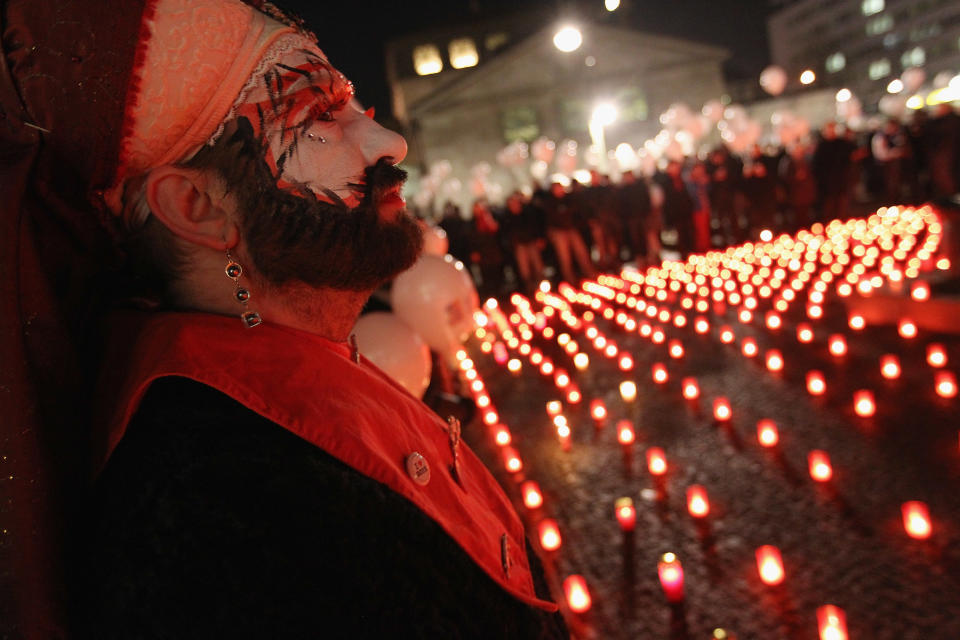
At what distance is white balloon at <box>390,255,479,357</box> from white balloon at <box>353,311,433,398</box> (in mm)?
378

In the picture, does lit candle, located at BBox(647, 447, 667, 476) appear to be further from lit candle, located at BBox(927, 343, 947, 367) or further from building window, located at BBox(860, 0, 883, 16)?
building window, located at BBox(860, 0, 883, 16)

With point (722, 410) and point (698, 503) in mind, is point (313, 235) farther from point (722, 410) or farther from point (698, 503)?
point (722, 410)

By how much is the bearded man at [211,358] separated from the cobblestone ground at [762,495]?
2094 mm

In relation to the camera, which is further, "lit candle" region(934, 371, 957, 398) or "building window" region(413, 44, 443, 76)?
"building window" region(413, 44, 443, 76)

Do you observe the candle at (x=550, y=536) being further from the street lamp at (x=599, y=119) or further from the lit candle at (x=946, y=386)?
the street lamp at (x=599, y=119)

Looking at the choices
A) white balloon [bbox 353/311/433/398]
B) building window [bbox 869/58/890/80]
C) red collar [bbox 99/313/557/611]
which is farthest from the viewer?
building window [bbox 869/58/890/80]

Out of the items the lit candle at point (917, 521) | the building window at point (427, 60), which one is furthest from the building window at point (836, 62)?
the lit candle at point (917, 521)

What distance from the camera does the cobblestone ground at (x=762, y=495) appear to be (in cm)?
312

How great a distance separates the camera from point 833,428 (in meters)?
4.88

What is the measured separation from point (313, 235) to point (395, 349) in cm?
296

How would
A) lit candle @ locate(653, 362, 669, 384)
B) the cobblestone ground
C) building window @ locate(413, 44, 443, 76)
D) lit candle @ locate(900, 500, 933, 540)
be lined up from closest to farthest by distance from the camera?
the cobblestone ground → lit candle @ locate(900, 500, 933, 540) → lit candle @ locate(653, 362, 669, 384) → building window @ locate(413, 44, 443, 76)

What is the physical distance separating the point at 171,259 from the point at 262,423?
1.68 feet

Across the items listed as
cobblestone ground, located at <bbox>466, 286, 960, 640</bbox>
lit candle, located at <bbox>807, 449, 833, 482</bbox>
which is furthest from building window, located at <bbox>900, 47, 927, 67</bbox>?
lit candle, located at <bbox>807, 449, 833, 482</bbox>

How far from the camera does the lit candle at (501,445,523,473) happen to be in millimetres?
5039
